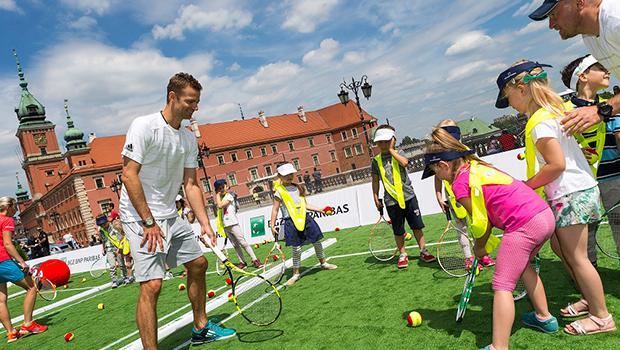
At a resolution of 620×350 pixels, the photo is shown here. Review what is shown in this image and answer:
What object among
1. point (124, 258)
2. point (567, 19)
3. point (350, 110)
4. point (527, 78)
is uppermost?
point (350, 110)

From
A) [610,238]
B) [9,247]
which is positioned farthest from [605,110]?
[9,247]

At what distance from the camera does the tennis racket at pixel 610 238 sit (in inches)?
145

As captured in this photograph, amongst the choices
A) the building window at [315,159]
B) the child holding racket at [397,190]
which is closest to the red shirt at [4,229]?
the child holding racket at [397,190]

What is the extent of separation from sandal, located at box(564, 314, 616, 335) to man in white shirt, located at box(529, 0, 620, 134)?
154 cm

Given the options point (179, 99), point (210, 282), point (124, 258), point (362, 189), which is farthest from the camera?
point (362, 189)

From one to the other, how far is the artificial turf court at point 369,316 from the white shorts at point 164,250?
125cm

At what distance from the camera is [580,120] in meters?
2.77

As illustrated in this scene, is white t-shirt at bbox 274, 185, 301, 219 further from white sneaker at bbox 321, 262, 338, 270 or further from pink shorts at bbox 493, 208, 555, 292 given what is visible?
pink shorts at bbox 493, 208, 555, 292

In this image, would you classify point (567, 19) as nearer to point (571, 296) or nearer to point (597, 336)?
point (597, 336)

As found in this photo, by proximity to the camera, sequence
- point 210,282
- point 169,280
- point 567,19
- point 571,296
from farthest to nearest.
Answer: point 169,280
point 210,282
point 571,296
point 567,19

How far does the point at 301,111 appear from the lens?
89188 mm

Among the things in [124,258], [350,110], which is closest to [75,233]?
[350,110]

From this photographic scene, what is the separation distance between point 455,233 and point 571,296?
200cm

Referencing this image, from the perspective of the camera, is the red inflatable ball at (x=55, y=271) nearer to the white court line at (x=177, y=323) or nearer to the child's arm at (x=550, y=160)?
the white court line at (x=177, y=323)
